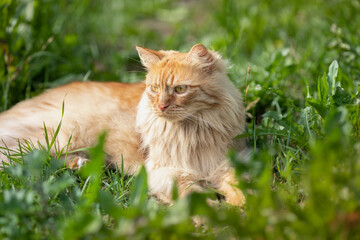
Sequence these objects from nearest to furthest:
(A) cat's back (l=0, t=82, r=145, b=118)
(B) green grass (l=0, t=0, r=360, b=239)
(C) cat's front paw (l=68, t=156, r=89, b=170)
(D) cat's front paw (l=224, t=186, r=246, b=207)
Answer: (B) green grass (l=0, t=0, r=360, b=239) → (D) cat's front paw (l=224, t=186, r=246, b=207) → (C) cat's front paw (l=68, t=156, r=89, b=170) → (A) cat's back (l=0, t=82, r=145, b=118)

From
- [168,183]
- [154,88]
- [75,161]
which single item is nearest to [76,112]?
[75,161]

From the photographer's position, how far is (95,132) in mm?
2686

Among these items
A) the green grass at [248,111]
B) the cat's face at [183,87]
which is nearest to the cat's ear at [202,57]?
the cat's face at [183,87]

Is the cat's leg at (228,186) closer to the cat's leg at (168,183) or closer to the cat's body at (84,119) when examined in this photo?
the cat's leg at (168,183)

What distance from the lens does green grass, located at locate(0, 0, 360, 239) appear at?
1.35 meters

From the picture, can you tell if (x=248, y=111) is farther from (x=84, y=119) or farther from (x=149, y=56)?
(x=84, y=119)

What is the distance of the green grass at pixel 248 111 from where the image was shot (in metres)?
1.35

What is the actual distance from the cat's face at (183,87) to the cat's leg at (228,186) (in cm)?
40

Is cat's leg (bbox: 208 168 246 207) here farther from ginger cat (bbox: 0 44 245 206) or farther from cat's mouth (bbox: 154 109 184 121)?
cat's mouth (bbox: 154 109 184 121)

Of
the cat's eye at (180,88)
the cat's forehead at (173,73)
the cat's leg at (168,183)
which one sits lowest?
the cat's leg at (168,183)

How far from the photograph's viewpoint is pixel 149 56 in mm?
2410

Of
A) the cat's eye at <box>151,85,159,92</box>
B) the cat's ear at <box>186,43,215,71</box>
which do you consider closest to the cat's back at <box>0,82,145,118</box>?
the cat's eye at <box>151,85,159,92</box>

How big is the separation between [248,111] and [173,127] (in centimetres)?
94

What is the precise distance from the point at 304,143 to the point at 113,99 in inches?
57.1
